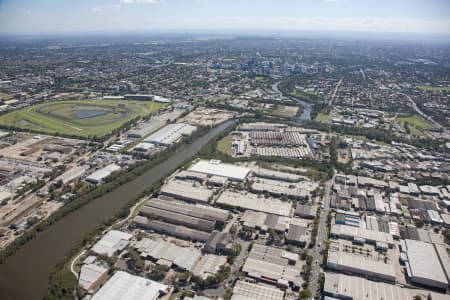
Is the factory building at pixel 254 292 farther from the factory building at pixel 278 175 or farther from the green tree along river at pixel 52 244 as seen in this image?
the factory building at pixel 278 175

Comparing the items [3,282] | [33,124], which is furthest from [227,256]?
[33,124]

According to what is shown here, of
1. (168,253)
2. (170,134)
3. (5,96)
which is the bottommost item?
(168,253)

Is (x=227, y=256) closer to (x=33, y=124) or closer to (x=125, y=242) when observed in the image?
(x=125, y=242)

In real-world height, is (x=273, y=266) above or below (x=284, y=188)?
below

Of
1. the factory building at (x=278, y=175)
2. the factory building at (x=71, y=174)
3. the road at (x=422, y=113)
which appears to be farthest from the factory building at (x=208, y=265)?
the road at (x=422, y=113)

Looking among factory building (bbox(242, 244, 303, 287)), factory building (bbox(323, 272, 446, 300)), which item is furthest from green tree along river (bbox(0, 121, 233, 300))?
factory building (bbox(323, 272, 446, 300))

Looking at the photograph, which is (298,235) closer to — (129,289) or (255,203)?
(255,203)

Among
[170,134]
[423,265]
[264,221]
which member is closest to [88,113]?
[170,134]
